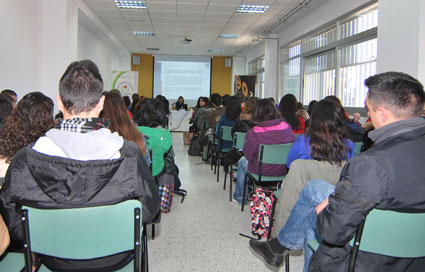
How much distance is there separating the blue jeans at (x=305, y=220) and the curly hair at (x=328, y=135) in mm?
413

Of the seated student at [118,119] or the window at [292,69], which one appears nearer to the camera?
the seated student at [118,119]

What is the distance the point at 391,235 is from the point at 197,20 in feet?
28.3

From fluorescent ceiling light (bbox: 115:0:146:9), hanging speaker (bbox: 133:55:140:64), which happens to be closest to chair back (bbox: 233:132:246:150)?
fluorescent ceiling light (bbox: 115:0:146:9)

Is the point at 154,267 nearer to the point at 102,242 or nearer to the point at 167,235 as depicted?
the point at 167,235

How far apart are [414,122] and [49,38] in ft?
22.3

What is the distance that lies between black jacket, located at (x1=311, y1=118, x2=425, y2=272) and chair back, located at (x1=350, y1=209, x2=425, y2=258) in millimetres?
41

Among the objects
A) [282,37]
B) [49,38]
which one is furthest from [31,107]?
[282,37]

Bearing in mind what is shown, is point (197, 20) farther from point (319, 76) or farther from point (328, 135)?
point (328, 135)

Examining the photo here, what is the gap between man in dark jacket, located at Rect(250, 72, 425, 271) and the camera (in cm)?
125

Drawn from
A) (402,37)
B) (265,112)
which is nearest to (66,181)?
(265,112)

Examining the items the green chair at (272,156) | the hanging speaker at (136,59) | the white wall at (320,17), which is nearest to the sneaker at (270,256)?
the green chair at (272,156)

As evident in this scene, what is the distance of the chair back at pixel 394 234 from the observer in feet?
4.12

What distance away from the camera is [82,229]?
48.2 inches

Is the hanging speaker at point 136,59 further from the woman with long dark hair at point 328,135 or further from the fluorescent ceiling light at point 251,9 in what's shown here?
the woman with long dark hair at point 328,135
